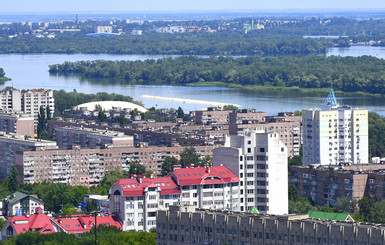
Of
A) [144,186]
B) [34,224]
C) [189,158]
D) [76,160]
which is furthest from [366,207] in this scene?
[76,160]

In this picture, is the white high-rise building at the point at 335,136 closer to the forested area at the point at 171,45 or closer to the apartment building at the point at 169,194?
the apartment building at the point at 169,194

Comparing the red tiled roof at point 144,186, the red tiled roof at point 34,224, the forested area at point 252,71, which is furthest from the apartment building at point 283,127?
the forested area at point 252,71

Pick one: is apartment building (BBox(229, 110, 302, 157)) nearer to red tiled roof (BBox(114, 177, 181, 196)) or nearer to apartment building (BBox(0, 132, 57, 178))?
apartment building (BBox(0, 132, 57, 178))

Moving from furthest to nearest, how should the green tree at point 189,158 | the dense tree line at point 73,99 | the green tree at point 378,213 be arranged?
the dense tree line at point 73,99
the green tree at point 189,158
the green tree at point 378,213

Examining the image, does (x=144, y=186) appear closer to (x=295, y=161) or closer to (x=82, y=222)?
(x=82, y=222)

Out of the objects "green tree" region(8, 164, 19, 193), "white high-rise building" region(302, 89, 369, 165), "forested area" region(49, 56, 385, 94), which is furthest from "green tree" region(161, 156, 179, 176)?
"forested area" region(49, 56, 385, 94)
